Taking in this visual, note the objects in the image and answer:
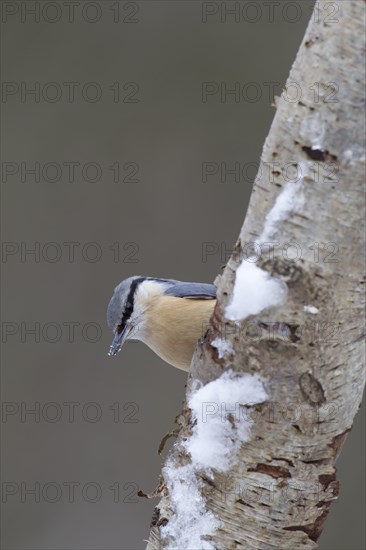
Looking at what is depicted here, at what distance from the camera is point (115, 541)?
3.74 m

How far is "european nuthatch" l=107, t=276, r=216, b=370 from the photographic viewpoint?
7.53 feet

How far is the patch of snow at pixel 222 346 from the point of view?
55.8 inches

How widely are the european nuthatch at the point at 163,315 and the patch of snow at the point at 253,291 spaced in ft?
2.78

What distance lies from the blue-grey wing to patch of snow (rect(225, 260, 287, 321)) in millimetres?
964

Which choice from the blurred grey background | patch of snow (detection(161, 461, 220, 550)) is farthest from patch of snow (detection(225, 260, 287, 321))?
the blurred grey background

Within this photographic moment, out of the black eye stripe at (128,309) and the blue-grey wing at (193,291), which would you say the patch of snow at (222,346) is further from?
the black eye stripe at (128,309)

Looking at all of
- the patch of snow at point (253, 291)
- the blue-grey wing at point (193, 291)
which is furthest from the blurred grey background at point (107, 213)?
the patch of snow at point (253, 291)

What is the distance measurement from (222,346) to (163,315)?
3.14ft

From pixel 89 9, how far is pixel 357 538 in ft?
9.77

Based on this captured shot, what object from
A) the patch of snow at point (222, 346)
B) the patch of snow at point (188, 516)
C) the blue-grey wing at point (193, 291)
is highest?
the patch of snow at point (222, 346)

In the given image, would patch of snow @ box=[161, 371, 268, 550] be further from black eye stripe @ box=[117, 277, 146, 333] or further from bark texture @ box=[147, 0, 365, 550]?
black eye stripe @ box=[117, 277, 146, 333]

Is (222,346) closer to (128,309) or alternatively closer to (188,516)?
(188,516)

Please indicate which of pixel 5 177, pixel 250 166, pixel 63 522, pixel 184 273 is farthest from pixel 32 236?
pixel 63 522

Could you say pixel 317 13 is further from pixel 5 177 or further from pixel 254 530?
pixel 5 177
